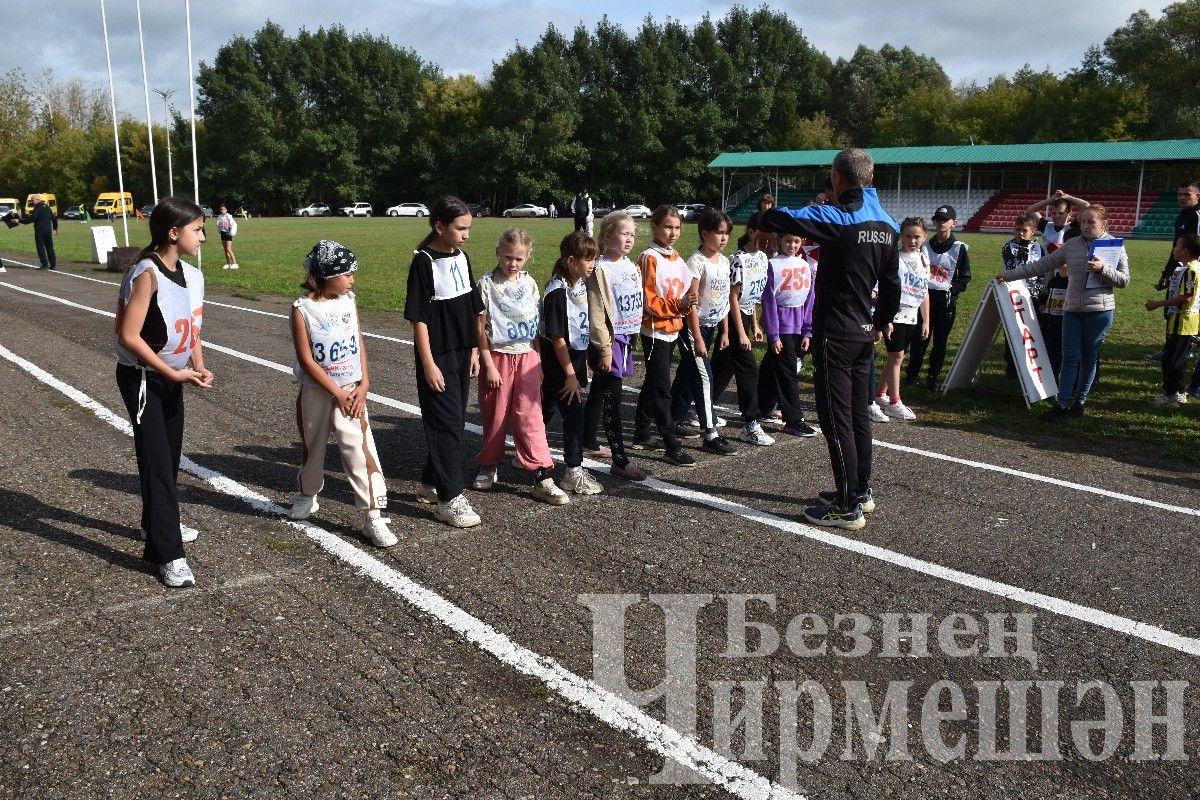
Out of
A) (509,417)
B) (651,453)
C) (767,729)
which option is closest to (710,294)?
(651,453)

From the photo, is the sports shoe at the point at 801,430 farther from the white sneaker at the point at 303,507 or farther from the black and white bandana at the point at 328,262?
the black and white bandana at the point at 328,262

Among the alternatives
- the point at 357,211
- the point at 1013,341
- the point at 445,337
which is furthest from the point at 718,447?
the point at 357,211

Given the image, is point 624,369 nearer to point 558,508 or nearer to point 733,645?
point 558,508

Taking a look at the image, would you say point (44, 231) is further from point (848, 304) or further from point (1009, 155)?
point (1009, 155)

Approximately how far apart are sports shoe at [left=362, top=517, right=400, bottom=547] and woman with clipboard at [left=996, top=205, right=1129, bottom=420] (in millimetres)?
6309

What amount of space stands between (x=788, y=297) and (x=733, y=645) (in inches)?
165

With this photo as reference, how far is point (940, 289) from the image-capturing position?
31.8 feet

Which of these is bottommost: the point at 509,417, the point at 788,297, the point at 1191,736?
the point at 1191,736

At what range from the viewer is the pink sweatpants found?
5.91 m

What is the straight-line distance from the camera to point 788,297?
7.70m

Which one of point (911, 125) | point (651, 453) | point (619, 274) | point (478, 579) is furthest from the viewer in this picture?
point (911, 125)

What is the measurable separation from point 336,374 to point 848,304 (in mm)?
2967

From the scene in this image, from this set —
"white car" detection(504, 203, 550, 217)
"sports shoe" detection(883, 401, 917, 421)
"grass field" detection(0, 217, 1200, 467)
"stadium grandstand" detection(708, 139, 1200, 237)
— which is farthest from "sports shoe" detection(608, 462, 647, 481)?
"white car" detection(504, 203, 550, 217)

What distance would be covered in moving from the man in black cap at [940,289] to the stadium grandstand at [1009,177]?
40696 millimetres
